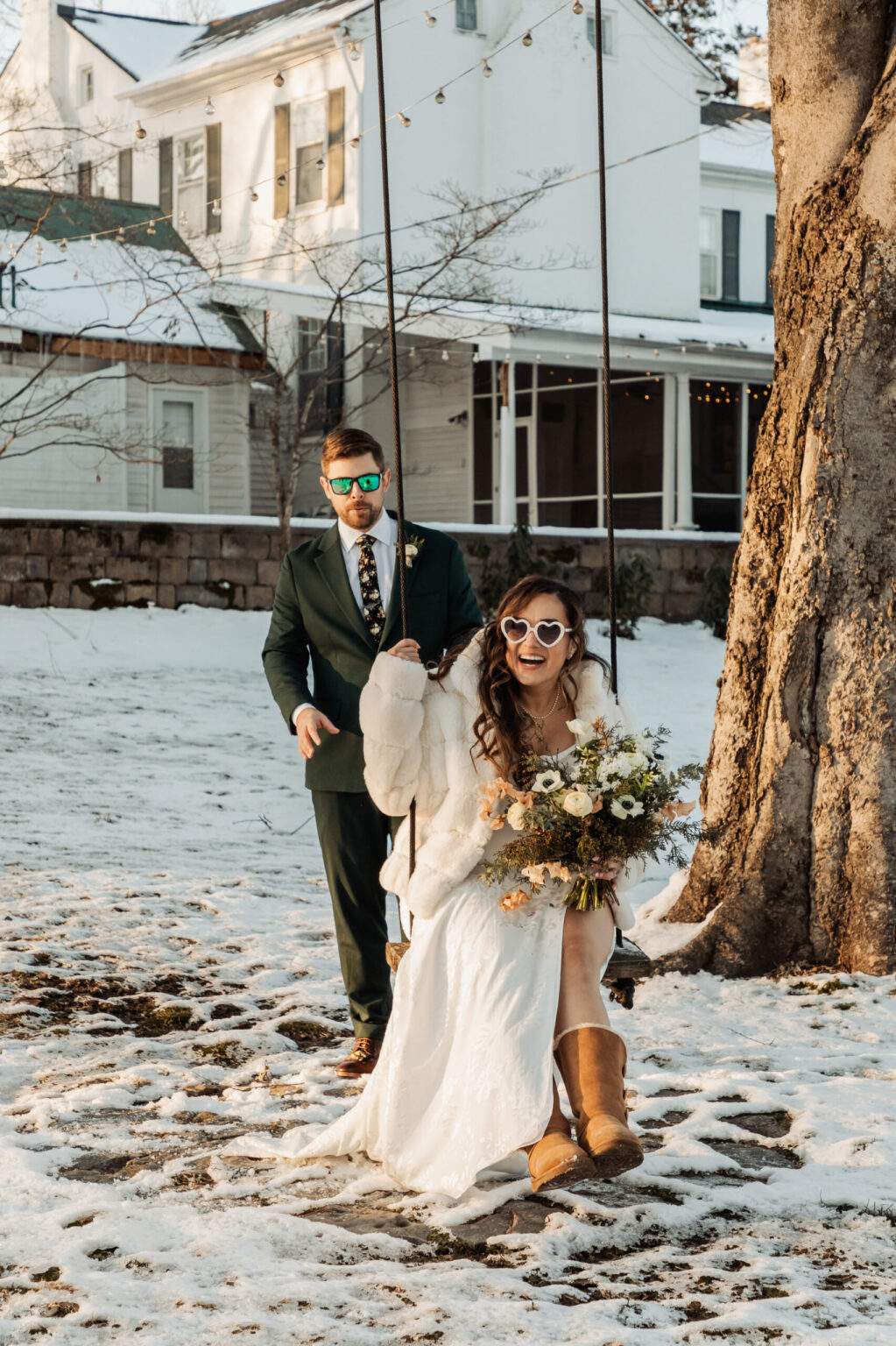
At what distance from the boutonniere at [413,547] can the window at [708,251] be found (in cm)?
2121

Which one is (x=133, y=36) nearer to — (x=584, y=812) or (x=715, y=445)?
(x=715, y=445)

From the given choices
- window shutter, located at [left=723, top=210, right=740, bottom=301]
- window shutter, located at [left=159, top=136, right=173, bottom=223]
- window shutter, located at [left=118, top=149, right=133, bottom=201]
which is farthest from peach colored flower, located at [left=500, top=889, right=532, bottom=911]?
window shutter, located at [left=723, top=210, right=740, bottom=301]

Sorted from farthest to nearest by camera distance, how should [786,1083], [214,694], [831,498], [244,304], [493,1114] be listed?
[244,304] < [214,694] < [831,498] < [786,1083] < [493,1114]

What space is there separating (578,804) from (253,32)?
20.7 meters

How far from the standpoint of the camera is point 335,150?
768 inches

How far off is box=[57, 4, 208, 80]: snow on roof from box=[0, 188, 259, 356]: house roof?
435 centimetres

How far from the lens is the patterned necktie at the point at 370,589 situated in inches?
183

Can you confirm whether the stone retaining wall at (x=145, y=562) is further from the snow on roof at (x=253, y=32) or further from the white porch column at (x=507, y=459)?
the snow on roof at (x=253, y=32)

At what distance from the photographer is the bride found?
11.6ft

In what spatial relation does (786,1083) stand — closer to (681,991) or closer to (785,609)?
(681,991)

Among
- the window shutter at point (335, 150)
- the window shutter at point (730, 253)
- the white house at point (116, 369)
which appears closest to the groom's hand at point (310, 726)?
the white house at point (116, 369)

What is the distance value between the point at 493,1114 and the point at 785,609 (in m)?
2.76

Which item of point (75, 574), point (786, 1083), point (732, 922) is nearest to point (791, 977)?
point (732, 922)

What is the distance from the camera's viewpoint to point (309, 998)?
A: 580cm
